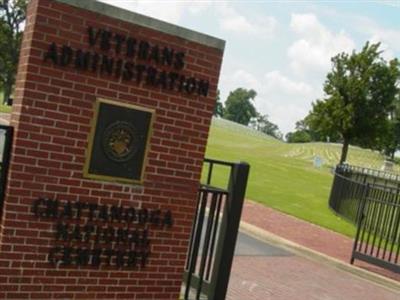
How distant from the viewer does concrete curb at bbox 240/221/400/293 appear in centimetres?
982

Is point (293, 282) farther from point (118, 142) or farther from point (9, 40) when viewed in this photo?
point (9, 40)

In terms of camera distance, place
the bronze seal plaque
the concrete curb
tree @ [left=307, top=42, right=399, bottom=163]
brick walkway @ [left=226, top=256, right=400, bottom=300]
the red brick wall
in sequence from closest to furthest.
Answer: the red brick wall → the bronze seal plaque → brick walkway @ [left=226, top=256, right=400, bottom=300] → the concrete curb → tree @ [left=307, top=42, right=399, bottom=163]

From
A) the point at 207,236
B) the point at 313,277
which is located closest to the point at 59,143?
the point at 207,236

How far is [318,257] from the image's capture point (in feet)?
35.1

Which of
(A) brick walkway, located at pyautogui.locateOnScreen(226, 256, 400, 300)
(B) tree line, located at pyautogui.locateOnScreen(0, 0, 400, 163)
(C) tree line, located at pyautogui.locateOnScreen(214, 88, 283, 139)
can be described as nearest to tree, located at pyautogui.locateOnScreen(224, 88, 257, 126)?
(C) tree line, located at pyautogui.locateOnScreen(214, 88, 283, 139)

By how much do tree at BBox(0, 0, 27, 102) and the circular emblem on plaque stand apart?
5686 cm

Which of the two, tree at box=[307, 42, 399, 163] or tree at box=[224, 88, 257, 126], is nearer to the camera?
tree at box=[307, 42, 399, 163]

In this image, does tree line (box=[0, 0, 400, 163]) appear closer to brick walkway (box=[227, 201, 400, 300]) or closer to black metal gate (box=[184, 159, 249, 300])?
brick walkway (box=[227, 201, 400, 300])

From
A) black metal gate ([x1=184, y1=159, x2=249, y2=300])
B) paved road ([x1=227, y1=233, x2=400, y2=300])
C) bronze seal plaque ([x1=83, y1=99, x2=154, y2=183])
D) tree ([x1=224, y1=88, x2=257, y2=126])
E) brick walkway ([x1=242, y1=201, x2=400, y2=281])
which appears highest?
tree ([x1=224, y1=88, x2=257, y2=126])

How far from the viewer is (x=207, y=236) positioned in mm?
6055

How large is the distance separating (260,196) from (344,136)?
76.9 ft

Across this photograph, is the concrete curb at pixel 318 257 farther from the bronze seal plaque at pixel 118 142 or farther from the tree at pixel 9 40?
the tree at pixel 9 40

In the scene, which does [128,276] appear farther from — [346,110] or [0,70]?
[0,70]

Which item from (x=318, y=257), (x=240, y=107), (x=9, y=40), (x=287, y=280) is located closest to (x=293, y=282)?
(x=287, y=280)
